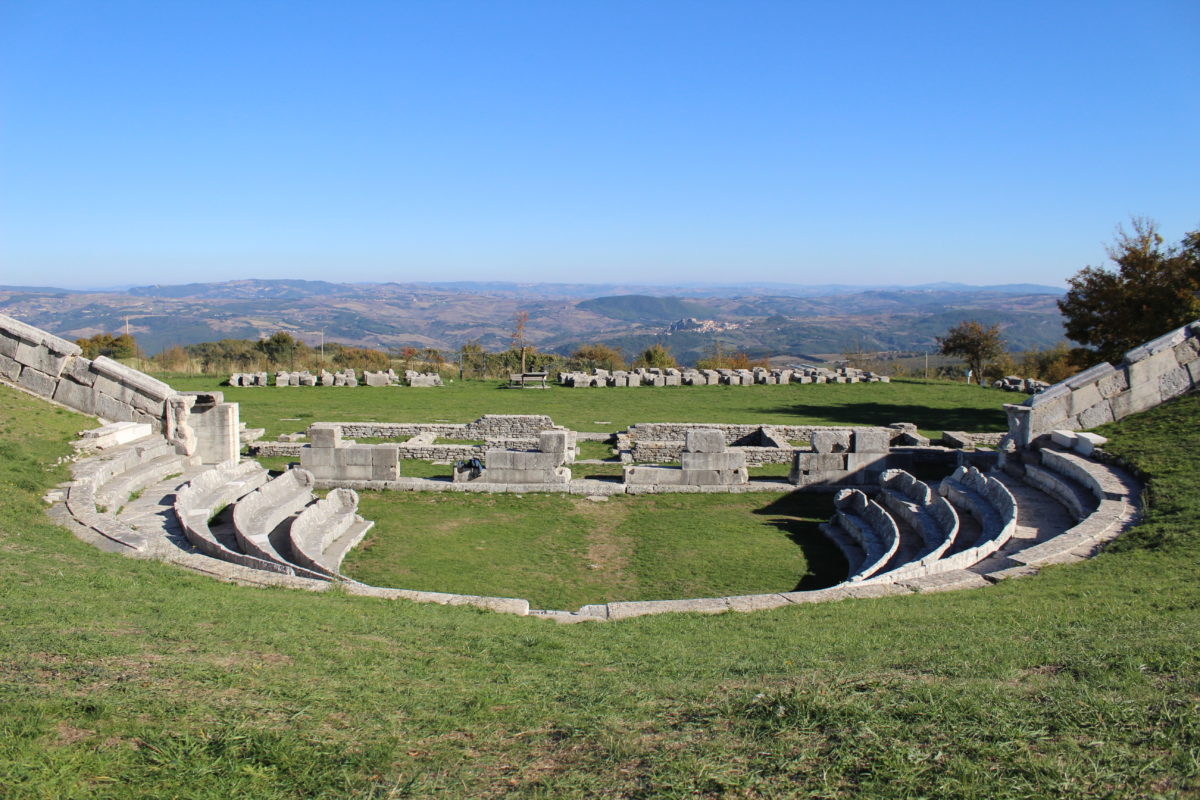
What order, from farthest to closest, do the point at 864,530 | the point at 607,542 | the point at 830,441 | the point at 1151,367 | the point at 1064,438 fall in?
the point at 830,441 < the point at 1151,367 < the point at 1064,438 < the point at 607,542 < the point at 864,530

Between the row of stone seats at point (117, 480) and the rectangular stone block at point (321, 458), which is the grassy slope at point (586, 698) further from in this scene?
the rectangular stone block at point (321, 458)

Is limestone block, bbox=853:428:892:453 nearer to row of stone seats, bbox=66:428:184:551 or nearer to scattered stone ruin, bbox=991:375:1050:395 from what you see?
row of stone seats, bbox=66:428:184:551

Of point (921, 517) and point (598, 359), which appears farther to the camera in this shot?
point (598, 359)

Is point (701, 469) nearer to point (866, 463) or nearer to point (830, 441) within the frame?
point (830, 441)

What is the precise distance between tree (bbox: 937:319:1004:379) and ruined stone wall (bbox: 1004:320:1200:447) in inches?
1006

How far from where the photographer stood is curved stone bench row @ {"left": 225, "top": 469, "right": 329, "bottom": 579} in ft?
38.7

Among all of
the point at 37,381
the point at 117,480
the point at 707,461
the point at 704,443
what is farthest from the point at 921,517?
the point at 37,381

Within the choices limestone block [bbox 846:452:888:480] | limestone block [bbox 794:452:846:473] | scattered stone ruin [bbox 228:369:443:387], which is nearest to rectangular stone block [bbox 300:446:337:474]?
limestone block [bbox 794:452:846:473]

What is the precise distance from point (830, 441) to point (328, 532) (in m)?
12.0

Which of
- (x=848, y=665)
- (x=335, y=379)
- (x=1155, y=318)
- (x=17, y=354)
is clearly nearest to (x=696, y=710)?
(x=848, y=665)

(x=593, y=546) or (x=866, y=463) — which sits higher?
(x=866, y=463)

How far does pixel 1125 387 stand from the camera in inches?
754

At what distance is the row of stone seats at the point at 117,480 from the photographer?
449 inches

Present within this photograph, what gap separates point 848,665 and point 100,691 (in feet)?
18.1
